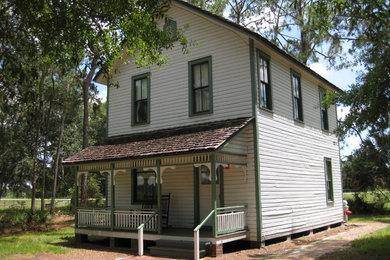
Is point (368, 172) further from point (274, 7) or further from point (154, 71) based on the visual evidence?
point (154, 71)

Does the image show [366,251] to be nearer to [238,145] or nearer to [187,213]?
[238,145]

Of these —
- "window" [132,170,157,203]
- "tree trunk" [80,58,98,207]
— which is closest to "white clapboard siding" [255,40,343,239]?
"window" [132,170,157,203]

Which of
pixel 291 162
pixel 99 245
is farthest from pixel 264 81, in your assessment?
pixel 99 245

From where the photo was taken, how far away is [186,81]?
14461mm

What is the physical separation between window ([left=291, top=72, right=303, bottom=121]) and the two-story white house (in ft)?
0.15

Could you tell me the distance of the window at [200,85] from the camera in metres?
13.9

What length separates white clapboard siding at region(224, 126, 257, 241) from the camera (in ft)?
39.9

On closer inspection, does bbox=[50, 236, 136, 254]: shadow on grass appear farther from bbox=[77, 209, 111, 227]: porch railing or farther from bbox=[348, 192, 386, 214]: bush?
bbox=[348, 192, 386, 214]: bush

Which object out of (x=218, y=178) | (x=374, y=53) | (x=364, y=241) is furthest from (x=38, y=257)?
(x=374, y=53)

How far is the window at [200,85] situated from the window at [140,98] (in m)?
2.20

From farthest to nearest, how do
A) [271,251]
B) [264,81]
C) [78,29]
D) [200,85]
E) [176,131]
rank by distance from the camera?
[200,85] → [176,131] → [264,81] → [271,251] → [78,29]

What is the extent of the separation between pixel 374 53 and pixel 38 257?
1192 centimetres

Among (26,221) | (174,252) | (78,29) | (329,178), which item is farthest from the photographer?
(26,221)

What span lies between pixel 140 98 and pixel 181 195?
4594 mm
